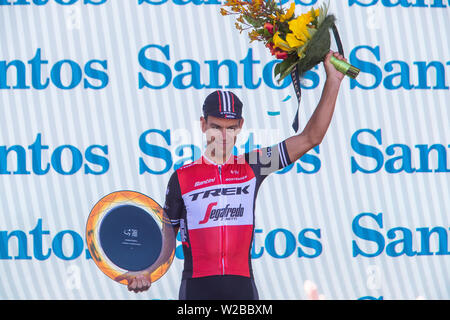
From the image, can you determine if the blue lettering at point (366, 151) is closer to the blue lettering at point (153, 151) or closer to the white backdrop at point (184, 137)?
the white backdrop at point (184, 137)

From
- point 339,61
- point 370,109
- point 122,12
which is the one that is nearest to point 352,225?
point 370,109

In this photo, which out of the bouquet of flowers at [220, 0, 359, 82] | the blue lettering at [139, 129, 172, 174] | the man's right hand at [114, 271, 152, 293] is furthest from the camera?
the blue lettering at [139, 129, 172, 174]

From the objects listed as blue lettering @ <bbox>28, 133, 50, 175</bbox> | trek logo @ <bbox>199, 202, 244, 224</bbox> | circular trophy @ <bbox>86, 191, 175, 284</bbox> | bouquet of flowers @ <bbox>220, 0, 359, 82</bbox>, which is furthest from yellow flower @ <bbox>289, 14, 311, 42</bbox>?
blue lettering @ <bbox>28, 133, 50, 175</bbox>

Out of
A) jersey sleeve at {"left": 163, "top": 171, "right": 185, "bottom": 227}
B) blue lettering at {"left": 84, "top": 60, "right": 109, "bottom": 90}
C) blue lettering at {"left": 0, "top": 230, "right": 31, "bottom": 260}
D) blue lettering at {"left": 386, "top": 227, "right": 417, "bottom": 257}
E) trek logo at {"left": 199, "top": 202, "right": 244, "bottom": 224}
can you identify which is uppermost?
blue lettering at {"left": 84, "top": 60, "right": 109, "bottom": 90}

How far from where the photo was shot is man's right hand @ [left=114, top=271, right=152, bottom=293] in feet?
5.70

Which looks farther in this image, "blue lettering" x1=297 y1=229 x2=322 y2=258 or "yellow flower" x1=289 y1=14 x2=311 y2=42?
"blue lettering" x1=297 y1=229 x2=322 y2=258

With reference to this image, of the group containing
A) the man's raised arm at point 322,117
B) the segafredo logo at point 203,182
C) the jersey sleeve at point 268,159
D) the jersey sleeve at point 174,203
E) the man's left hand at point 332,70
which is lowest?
the jersey sleeve at point 174,203

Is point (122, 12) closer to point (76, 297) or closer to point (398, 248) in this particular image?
point (76, 297)

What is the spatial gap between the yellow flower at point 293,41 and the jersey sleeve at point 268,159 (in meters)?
0.42

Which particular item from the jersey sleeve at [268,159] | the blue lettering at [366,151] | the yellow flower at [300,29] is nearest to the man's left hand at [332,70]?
the yellow flower at [300,29]

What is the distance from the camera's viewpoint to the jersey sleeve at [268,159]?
6.18ft

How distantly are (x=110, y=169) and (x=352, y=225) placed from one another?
1537 millimetres

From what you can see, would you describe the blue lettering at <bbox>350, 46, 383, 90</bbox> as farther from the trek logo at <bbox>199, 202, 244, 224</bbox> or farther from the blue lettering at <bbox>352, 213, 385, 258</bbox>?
the trek logo at <bbox>199, 202, 244, 224</bbox>

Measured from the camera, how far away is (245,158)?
6.41ft
